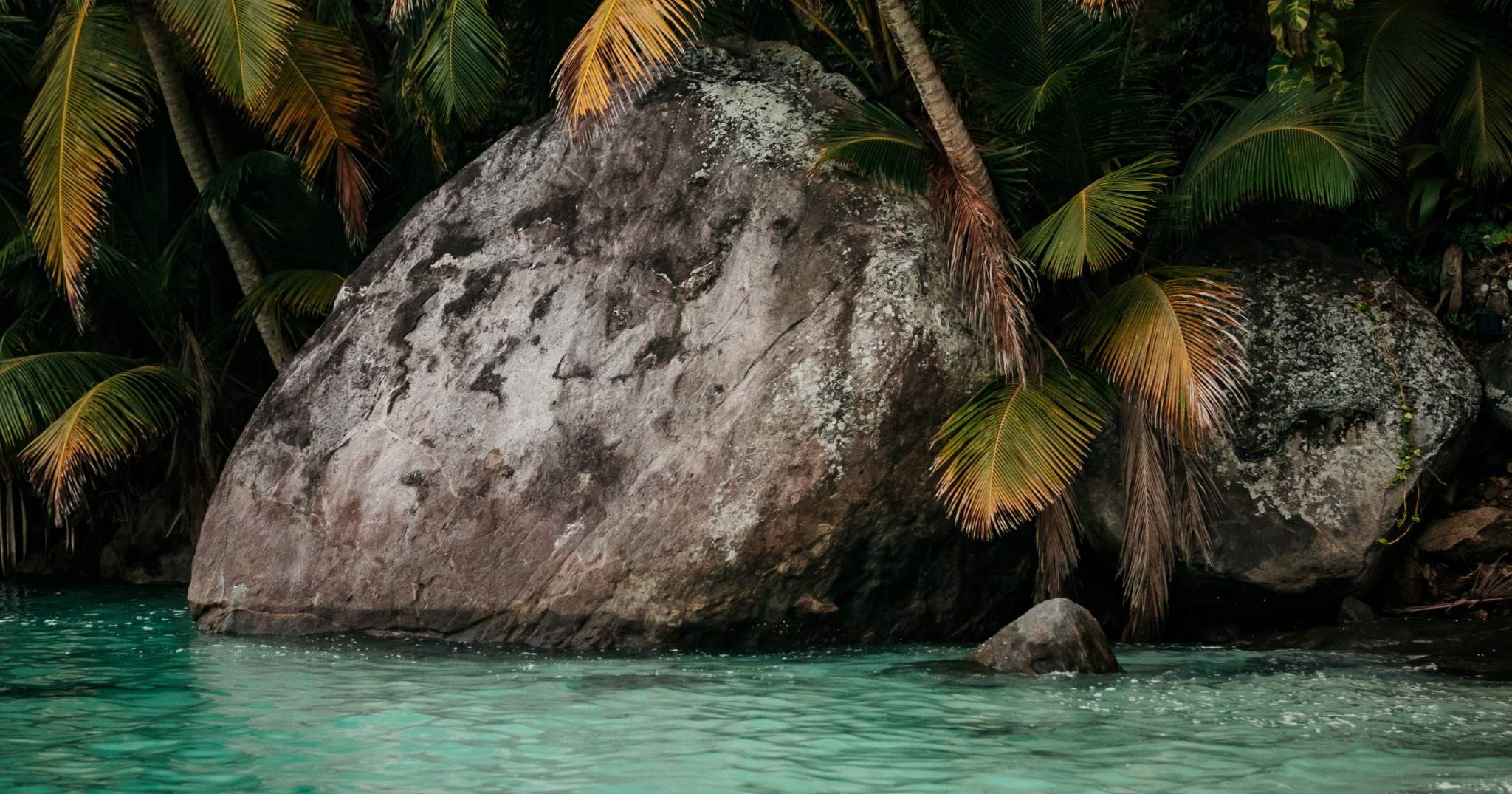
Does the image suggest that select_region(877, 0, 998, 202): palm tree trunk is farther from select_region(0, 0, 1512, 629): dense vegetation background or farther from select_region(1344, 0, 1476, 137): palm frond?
select_region(1344, 0, 1476, 137): palm frond

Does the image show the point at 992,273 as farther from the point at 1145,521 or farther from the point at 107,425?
the point at 107,425

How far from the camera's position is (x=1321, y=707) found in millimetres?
5652

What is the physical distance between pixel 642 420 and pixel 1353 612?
14.8ft

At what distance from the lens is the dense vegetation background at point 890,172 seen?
25.1ft

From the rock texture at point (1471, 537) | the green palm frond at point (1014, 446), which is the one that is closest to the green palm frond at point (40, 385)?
the green palm frond at point (1014, 446)

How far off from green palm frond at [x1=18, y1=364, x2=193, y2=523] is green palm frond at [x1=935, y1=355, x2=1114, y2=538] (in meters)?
6.60

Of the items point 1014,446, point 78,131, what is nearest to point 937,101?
point 1014,446

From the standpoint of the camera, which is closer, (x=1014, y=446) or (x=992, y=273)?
(x=1014, y=446)

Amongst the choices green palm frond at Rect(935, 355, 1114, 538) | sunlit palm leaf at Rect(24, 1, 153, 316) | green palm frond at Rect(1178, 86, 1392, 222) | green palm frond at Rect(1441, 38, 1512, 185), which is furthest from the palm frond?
sunlit palm leaf at Rect(24, 1, 153, 316)

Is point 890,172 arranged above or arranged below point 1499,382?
above

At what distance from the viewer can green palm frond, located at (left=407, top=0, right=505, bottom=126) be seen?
945 cm

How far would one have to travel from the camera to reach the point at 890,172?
8.04m

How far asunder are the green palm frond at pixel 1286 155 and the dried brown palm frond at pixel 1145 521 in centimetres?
139

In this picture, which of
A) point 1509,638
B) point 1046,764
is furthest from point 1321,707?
point 1509,638
